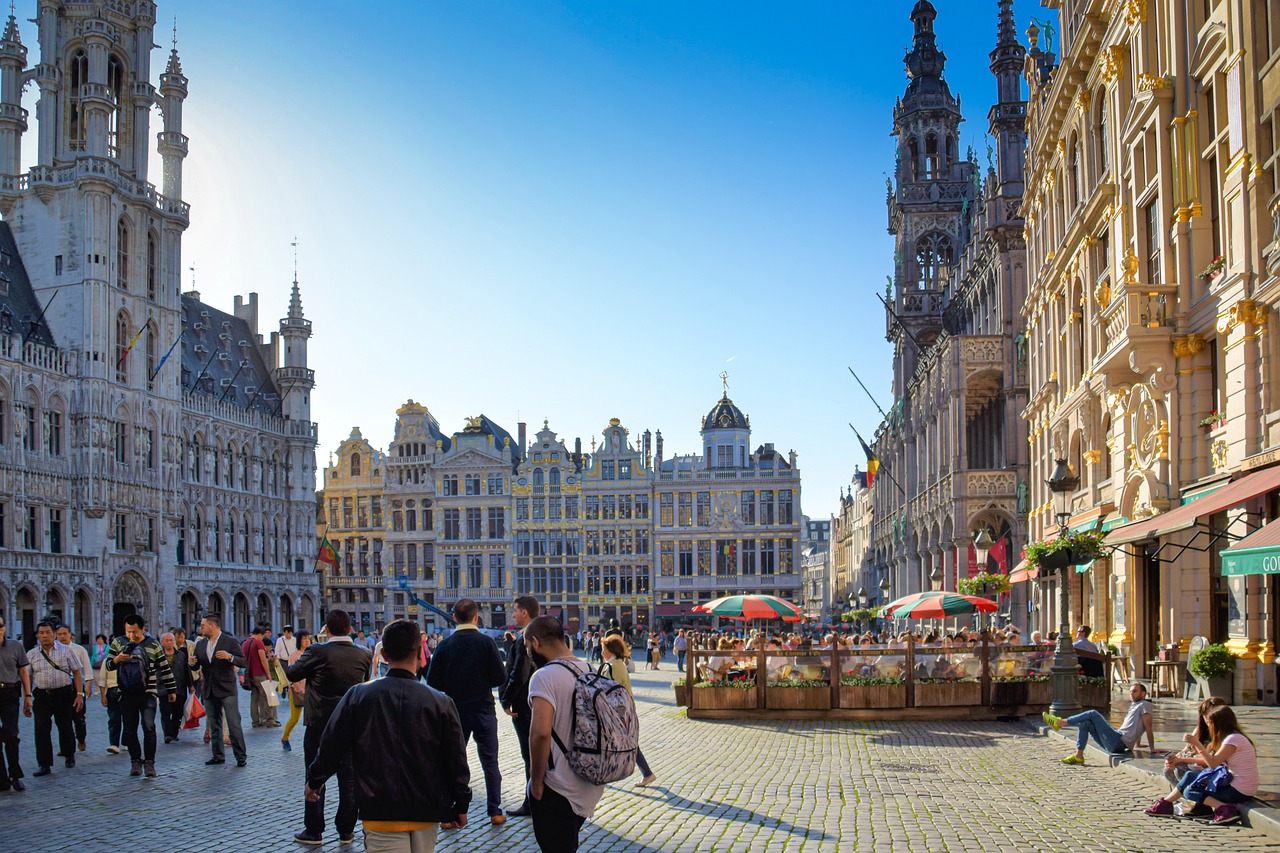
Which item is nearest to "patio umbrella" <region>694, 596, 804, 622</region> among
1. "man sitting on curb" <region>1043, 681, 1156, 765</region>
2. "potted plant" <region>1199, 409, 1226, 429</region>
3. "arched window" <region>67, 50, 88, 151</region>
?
"potted plant" <region>1199, 409, 1226, 429</region>

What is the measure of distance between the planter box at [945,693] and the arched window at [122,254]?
4914cm

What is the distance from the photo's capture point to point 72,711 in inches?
603

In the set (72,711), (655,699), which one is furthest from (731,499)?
(72,711)

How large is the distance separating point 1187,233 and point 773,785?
1173cm

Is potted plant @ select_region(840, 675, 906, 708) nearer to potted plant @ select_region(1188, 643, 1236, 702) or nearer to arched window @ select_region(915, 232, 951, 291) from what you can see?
potted plant @ select_region(1188, 643, 1236, 702)

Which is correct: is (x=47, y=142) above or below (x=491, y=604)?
above

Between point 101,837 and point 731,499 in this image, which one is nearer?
point 101,837

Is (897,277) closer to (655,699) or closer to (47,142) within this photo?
(655,699)

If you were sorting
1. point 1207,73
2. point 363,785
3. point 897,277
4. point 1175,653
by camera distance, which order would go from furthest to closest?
point 897,277 < point 1175,653 < point 1207,73 < point 363,785

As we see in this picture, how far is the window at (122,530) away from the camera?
5791 cm

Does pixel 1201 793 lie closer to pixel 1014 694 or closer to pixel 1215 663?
pixel 1215 663

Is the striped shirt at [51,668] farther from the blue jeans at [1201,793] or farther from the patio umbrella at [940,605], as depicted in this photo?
the patio umbrella at [940,605]

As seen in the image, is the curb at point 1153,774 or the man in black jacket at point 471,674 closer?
the curb at point 1153,774

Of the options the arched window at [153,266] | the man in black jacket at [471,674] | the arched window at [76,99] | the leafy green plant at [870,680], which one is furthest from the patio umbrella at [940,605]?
the arched window at [76,99]
